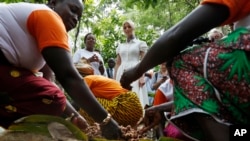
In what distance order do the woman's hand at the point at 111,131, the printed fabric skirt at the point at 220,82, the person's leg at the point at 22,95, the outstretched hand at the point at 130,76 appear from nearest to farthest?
the printed fabric skirt at the point at 220,82 < the outstretched hand at the point at 130,76 < the woman's hand at the point at 111,131 < the person's leg at the point at 22,95

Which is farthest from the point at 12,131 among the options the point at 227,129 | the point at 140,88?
the point at 140,88

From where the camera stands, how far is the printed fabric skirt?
156cm

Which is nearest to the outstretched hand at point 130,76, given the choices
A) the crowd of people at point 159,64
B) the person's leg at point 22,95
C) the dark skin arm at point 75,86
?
the crowd of people at point 159,64

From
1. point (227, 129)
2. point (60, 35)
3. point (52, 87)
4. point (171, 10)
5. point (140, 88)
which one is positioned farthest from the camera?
point (171, 10)

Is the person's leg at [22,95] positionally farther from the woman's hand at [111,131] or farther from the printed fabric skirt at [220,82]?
the printed fabric skirt at [220,82]

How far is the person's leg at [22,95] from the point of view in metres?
2.20

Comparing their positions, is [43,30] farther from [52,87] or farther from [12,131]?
[12,131]

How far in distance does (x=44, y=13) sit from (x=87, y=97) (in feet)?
1.63

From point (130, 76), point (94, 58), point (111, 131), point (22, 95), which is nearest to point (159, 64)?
point (130, 76)

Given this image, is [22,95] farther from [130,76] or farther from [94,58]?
[94,58]

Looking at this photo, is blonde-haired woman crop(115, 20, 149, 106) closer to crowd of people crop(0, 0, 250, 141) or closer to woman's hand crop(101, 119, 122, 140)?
crowd of people crop(0, 0, 250, 141)

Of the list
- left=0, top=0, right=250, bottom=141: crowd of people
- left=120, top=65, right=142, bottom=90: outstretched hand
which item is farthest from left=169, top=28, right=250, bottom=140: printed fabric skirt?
left=120, top=65, right=142, bottom=90: outstretched hand

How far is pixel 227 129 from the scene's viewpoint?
1.55 meters

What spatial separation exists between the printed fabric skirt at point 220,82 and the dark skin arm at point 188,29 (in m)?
0.07
